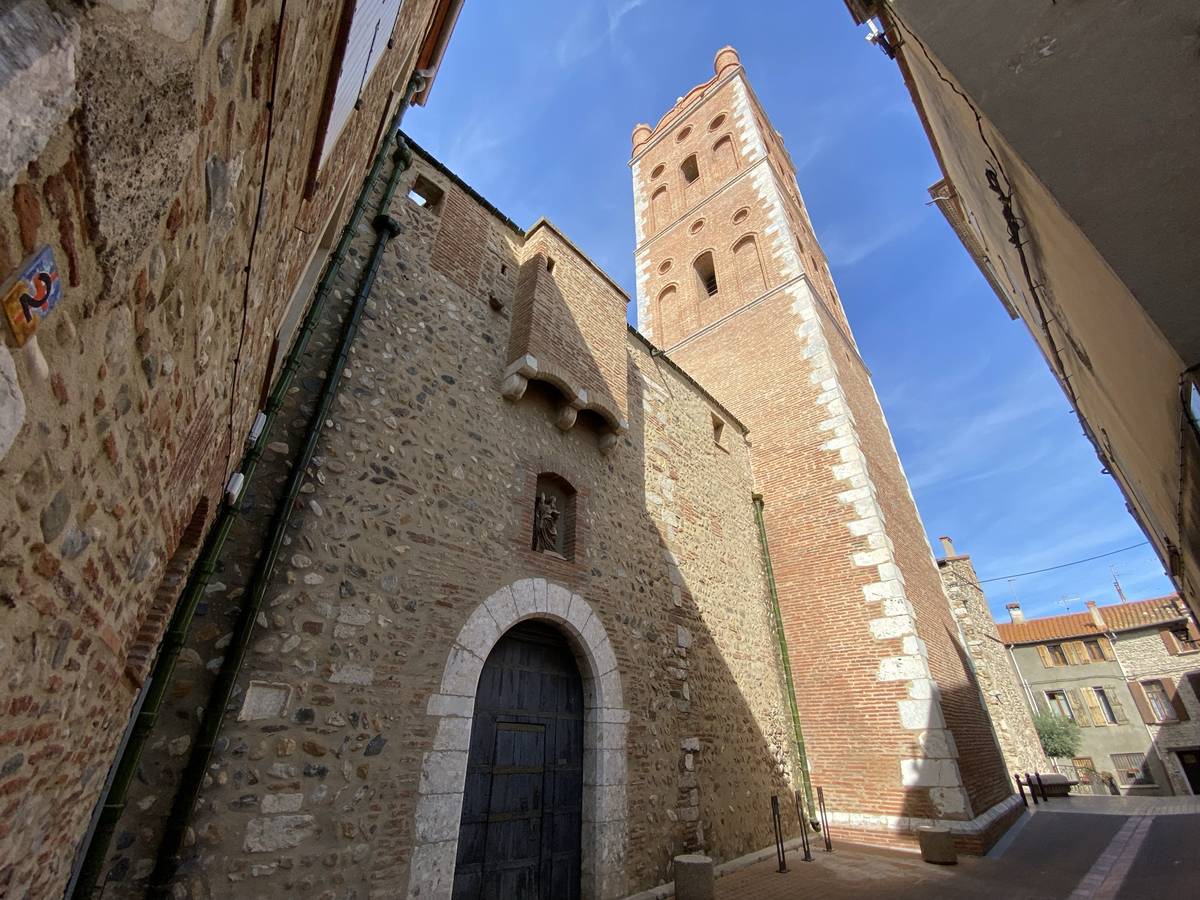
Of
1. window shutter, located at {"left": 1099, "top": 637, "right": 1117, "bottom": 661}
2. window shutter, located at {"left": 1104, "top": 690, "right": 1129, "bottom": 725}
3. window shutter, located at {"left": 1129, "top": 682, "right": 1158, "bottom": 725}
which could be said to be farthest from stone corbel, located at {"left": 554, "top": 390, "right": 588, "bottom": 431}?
window shutter, located at {"left": 1099, "top": 637, "right": 1117, "bottom": 661}

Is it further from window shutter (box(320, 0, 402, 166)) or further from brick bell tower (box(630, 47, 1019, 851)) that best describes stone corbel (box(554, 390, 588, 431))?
brick bell tower (box(630, 47, 1019, 851))

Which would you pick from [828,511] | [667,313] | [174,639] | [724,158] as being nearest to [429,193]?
[174,639]

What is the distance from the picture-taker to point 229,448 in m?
3.01

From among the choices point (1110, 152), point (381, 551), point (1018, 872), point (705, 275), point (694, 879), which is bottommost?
point (1018, 872)

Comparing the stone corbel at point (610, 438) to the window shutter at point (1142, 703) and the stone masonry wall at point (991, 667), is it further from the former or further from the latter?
the window shutter at point (1142, 703)

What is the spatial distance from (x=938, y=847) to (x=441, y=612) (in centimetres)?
680

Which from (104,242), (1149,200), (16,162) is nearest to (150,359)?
(104,242)

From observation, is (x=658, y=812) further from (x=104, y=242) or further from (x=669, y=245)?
(x=669, y=245)

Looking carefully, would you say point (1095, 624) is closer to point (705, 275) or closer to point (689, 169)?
point (705, 275)

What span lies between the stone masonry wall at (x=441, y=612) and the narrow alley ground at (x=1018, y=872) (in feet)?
2.76

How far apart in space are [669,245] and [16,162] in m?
18.4

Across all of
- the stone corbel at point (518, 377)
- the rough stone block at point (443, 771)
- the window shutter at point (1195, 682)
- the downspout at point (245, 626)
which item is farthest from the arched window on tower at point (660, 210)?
the window shutter at point (1195, 682)

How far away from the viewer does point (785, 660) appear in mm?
9328

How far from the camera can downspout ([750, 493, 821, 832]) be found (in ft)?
27.8
